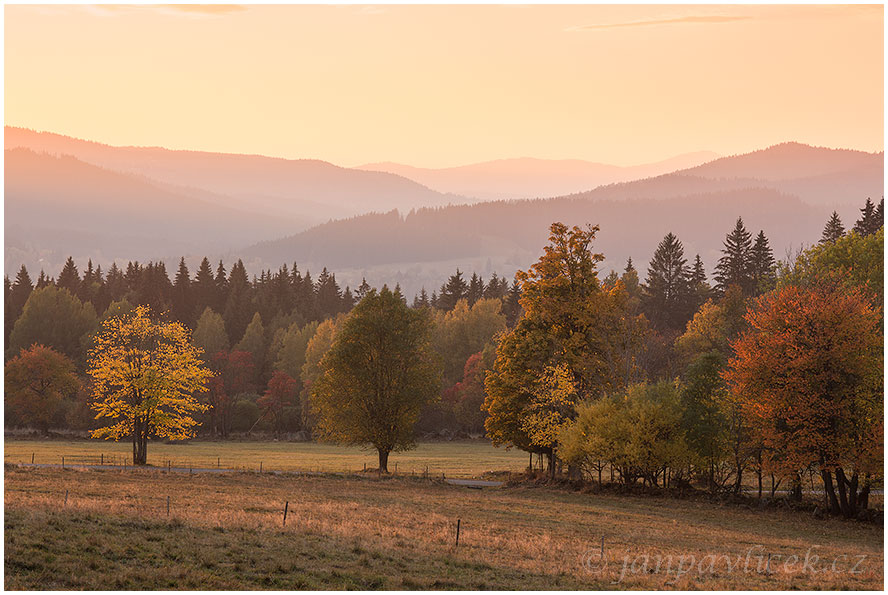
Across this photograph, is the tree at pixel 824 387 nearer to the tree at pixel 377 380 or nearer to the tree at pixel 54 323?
the tree at pixel 377 380

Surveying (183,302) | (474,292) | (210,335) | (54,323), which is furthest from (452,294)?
(54,323)

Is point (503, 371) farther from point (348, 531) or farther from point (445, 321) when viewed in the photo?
point (445, 321)

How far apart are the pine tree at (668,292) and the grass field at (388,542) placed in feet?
241

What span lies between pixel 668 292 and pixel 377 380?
2755 inches

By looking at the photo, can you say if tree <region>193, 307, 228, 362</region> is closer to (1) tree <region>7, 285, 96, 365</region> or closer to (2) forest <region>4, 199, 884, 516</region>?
(1) tree <region>7, 285, 96, 365</region>

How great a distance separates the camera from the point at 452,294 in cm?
16200

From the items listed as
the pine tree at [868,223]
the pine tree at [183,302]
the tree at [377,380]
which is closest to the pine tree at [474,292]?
the pine tree at [183,302]

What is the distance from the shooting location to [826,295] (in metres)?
43.5

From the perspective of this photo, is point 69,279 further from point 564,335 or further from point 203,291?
point 564,335

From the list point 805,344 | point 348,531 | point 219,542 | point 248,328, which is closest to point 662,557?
point 348,531

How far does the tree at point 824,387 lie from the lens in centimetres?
4112

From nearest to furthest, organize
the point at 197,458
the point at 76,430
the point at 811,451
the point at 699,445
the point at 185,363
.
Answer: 1. the point at 811,451
2. the point at 699,445
3. the point at 185,363
4. the point at 197,458
5. the point at 76,430

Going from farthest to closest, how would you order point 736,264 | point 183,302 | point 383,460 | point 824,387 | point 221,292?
1. point 221,292
2. point 183,302
3. point 736,264
4. point 383,460
5. point 824,387

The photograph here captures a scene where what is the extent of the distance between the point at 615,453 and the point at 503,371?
1053cm
